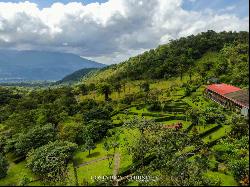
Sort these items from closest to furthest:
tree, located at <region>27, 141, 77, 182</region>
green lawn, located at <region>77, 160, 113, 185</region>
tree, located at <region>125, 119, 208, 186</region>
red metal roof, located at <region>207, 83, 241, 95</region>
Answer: tree, located at <region>125, 119, 208, 186</region> → tree, located at <region>27, 141, 77, 182</region> → green lawn, located at <region>77, 160, 113, 185</region> → red metal roof, located at <region>207, 83, 241, 95</region>

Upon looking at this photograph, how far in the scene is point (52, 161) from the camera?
193 ft

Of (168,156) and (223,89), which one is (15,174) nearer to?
(168,156)

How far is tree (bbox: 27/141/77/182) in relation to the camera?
5462 cm

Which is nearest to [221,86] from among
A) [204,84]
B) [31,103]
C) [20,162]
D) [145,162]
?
[204,84]

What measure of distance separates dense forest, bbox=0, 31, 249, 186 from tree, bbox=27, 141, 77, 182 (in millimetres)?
175

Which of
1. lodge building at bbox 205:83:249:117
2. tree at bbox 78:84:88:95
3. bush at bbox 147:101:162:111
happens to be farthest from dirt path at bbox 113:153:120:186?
tree at bbox 78:84:88:95

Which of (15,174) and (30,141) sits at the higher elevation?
(30,141)

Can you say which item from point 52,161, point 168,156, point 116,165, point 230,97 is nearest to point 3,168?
point 52,161

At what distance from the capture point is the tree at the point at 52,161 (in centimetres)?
5462

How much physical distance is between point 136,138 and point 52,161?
17197 millimetres

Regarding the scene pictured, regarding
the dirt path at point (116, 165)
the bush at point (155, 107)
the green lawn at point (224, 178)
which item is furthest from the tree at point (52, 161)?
the bush at point (155, 107)

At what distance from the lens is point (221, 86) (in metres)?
98.1

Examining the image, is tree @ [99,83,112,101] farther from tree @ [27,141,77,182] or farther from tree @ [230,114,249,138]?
tree @ [230,114,249,138]

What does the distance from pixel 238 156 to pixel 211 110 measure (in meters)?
27.3
